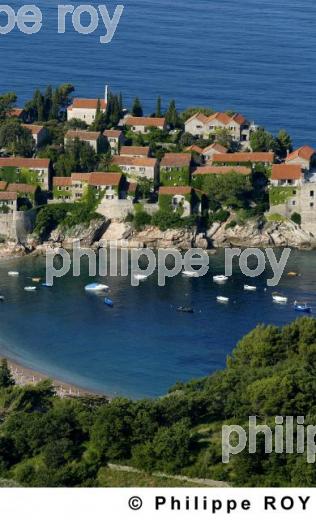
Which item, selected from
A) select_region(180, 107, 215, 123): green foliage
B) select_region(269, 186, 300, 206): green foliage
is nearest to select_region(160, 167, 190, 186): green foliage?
select_region(269, 186, 300, 206): green foliage

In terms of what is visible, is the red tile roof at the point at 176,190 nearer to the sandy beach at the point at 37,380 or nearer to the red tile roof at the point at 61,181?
the red tile roof at the point at 61,181

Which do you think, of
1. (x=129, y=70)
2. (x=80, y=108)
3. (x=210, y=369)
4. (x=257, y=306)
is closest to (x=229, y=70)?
(x=129, y=70)

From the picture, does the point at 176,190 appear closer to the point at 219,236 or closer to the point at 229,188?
the point at 229,188

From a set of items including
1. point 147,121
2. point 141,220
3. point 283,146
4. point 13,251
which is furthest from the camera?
point 147,121

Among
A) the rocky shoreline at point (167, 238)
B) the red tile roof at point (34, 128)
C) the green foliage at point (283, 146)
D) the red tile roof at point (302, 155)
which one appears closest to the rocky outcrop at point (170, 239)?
the rocky shoreline at point (167, 238)

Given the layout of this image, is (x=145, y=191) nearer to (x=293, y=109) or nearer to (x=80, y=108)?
(x=80, y=108)

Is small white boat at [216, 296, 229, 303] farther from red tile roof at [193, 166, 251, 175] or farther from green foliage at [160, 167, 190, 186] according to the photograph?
red tile roof at [193, 166, 251, 175]

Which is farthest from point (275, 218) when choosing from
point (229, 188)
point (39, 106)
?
point (39, 106)
